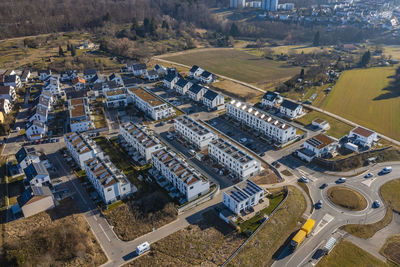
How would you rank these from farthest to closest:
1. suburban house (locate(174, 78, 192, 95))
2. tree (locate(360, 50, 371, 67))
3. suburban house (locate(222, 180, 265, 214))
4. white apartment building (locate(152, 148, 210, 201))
→ tree (locate(360, 50, 371, 67))
suburban house (locate(174, 78, 192, 95))
white apartment building (locate(152, 148, 210, 201))
suburban house (locate(222, 180, 265, 214))

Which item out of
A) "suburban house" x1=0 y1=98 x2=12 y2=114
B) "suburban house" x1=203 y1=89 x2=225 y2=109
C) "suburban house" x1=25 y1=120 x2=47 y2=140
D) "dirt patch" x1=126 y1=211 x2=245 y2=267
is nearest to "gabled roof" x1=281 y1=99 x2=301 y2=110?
"suburban house" x1=203 y1=89 x2=225 y2=109

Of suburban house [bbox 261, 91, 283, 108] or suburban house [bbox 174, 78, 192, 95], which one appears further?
suburban house [bbox 174, 78, 192, 95]

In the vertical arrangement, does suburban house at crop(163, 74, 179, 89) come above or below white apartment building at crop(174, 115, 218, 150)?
above

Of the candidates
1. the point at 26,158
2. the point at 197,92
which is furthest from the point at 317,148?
the point at 26,158

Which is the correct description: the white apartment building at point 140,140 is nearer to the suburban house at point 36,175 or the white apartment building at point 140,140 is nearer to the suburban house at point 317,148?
the suburban house at point 36,175

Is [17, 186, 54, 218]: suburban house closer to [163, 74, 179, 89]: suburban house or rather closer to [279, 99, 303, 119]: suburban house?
[163, 74, 179, 89]: suburban house
